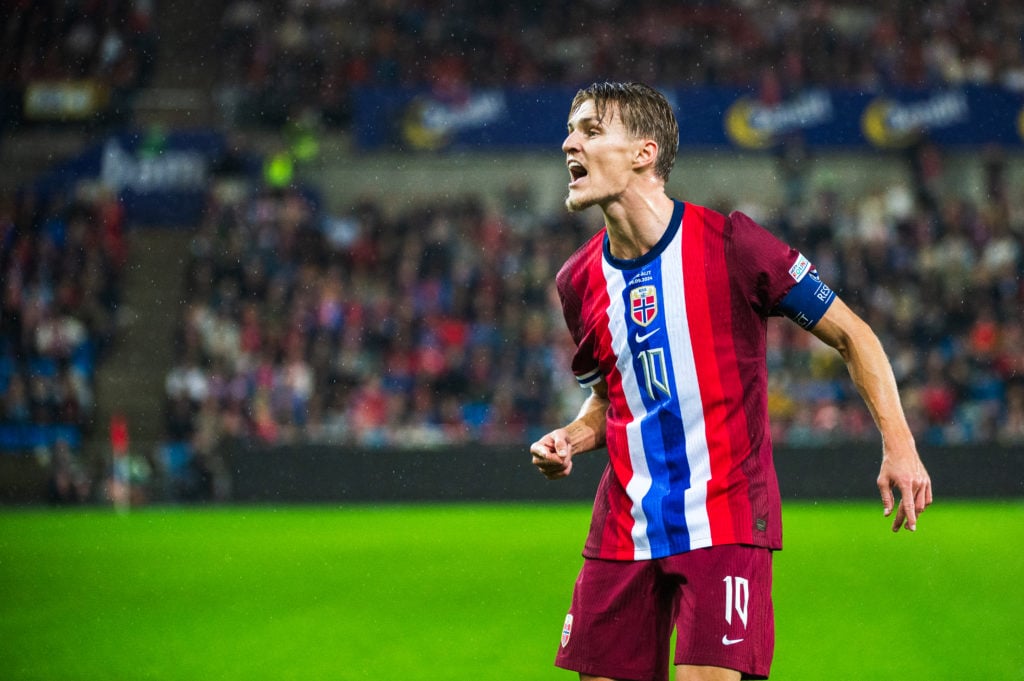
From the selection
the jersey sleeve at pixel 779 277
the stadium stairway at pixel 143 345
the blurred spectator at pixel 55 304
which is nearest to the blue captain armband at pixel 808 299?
the jersey sleeve at pixel 779 277

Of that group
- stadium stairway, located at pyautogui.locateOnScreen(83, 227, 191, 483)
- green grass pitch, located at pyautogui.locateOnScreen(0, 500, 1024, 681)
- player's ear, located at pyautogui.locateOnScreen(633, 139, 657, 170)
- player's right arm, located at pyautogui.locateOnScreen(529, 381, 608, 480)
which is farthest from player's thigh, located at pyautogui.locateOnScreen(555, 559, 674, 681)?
stadium stairway, located at pyautogui.locateOnScreen(83, 227, 191, 483)

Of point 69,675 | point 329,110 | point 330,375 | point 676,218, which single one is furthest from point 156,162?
point 676,218

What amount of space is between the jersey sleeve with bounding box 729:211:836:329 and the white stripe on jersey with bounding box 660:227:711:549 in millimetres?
192

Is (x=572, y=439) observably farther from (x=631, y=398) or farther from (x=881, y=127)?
(x=881, y=127)

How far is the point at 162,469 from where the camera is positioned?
61.8 feet

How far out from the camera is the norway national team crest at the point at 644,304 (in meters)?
3.88

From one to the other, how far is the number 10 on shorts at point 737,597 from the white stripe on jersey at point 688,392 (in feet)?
0.60

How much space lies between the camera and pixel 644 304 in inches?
153

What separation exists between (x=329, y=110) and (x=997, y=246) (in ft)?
39.5

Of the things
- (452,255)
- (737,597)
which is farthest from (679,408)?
(452,255)

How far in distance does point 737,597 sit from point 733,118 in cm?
1968

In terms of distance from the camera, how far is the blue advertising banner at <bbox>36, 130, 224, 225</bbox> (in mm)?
22766

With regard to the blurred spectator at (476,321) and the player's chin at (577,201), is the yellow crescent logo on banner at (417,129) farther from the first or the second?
the player's chin at (577,201)

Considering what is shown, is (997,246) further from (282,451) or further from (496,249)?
(282,451)
